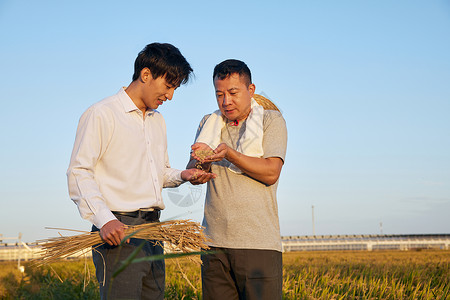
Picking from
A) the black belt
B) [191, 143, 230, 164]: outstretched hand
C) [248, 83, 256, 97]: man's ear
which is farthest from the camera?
[248, 83, 256, 97]: man's ear

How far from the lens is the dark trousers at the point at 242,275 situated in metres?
2.89

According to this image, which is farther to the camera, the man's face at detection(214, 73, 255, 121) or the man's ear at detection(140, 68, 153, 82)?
the man's face at detection(214, 73, 255, 121)

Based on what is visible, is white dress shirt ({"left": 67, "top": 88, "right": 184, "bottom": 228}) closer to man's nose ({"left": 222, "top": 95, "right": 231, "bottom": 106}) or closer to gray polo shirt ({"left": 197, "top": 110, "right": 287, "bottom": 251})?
gray polo shirt ({"left": 197, "top": 110, "right": 287, "bottom": 251})

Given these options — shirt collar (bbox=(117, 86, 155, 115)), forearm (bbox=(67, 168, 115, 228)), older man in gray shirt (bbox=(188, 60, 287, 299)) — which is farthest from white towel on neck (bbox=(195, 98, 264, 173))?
forearm (bbox=(67, 168, 115, 228))

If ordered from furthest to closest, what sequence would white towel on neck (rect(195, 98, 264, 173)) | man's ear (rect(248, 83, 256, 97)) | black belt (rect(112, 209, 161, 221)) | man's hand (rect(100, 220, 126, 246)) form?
1. man's ear (rect(248, 83, 256, 97))
2. white towel on neck (rect(195, 98, 264, 173))
3. black belt (rect(112, 209, 161, 221))
4. man's hand (rect(100, 220, 126, 246))

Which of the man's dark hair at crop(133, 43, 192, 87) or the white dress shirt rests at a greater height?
the man's dark hair at crop(133, 43, 192, 87)

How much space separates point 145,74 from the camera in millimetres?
2863

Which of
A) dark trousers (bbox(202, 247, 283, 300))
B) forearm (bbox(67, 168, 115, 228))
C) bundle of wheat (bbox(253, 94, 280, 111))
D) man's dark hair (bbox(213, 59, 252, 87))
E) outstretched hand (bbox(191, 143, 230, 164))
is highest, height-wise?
man's dark hair (bbox(213, 59, 252, 87))

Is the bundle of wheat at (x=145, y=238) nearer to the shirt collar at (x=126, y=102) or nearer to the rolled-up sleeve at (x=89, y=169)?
the rolled-up sleeve at (x=89, y=169)

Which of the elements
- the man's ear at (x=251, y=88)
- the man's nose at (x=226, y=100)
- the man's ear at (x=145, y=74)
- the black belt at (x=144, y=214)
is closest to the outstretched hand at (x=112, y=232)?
the black belt at (x=144, y=214)

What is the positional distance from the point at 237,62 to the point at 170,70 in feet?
1.77

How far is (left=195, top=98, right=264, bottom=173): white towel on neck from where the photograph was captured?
3.07 meters

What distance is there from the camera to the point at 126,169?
8.89ft

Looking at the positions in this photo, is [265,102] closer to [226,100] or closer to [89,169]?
[226,100]
